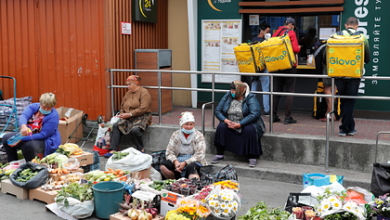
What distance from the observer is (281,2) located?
9266mm

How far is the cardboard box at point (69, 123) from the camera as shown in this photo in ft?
27.4

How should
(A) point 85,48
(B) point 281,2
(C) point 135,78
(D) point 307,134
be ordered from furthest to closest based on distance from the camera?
(B) point 281,2 < (A) point 85,48 < (C) point 135,78 < (D) point 307,134

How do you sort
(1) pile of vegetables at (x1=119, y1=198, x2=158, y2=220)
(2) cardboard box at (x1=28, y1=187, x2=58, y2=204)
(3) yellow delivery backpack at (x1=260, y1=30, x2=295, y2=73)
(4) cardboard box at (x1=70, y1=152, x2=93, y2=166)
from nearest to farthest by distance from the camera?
(1) pile of vegetables at (x1=119, y1=198, x2=158, y2=220) → (2) cardboard box at (x1=28, y1=187, x2=58, y2=204) → (4) cardboard box at (x1=70, y1=152, x2=93, y2=166) → (3) yellow delivery backpack at (x1=260, y1=30, x2=295, y2=73)

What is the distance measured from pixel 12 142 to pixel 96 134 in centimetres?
222

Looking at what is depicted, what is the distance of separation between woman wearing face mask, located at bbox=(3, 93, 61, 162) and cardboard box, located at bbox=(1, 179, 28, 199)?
0.63 meters

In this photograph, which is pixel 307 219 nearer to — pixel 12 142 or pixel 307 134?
pixel 307 134

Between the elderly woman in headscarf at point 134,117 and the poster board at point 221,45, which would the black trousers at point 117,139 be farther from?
the poster board at point 221,45

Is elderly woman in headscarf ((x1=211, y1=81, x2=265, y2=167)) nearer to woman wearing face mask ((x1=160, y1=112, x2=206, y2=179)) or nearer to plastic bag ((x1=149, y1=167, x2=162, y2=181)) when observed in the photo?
woman wearing face mask ((x1=160, y1=112, x2=206, y2=179))

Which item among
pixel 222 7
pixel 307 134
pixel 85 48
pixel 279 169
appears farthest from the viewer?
pixel 222 7

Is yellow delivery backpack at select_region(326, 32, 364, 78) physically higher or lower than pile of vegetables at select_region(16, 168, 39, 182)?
higher

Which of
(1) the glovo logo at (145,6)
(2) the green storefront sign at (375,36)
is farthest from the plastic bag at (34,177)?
(2) the green storefront sign at (375,36)

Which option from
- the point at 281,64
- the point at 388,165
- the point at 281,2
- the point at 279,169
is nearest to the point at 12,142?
the point at 279,169

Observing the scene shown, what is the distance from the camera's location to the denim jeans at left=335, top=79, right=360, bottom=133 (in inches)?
267

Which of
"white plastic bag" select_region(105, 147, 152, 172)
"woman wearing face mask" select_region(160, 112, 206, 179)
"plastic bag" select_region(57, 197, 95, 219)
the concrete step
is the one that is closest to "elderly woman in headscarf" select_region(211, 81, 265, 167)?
the concrete step
